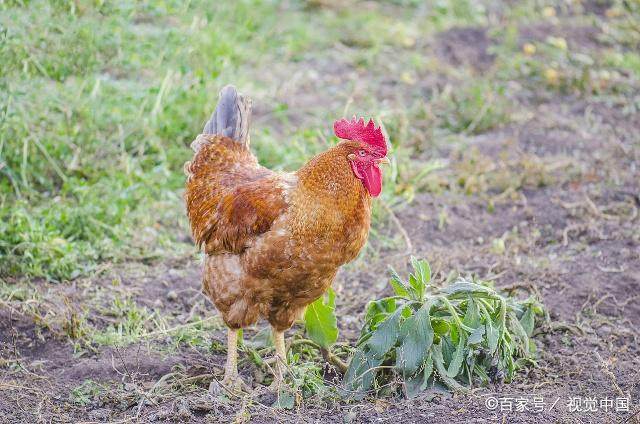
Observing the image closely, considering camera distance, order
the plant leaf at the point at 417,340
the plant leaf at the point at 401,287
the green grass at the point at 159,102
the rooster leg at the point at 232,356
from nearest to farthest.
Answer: the plant leaf at the point at 417,340 → the plant leaf at the point at 401,287 → the rooster leg at the point at 232,356 → the green grass at the point at 159,102

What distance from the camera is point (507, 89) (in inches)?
376

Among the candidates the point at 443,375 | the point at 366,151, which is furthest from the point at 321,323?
the point at 366,151

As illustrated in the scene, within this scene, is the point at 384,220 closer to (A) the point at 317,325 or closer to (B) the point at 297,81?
(A) the point at 317,325

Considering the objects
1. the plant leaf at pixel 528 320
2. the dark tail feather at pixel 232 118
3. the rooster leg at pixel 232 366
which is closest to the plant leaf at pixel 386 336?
the rooster leg at pixel 232 366

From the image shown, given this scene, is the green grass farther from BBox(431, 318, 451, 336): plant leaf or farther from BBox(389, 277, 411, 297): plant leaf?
BBox(431, 318, 451, 336): plant leaf

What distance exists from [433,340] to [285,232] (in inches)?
37.2

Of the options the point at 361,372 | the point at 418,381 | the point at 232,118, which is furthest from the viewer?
the point at 232,118

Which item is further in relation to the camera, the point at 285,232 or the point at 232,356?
the point at 232,356

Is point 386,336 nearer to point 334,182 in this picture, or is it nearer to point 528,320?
point 334,182

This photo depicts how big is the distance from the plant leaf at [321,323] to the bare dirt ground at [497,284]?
1.50 feet

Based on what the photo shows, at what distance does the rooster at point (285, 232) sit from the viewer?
4336mm

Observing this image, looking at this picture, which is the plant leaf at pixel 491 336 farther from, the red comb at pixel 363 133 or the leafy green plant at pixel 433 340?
the red comb at pixel 363 133

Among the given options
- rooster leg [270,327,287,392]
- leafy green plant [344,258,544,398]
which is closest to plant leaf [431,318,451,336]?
leafy green plant [344,258,544,398]

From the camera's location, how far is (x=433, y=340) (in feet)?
14.7
